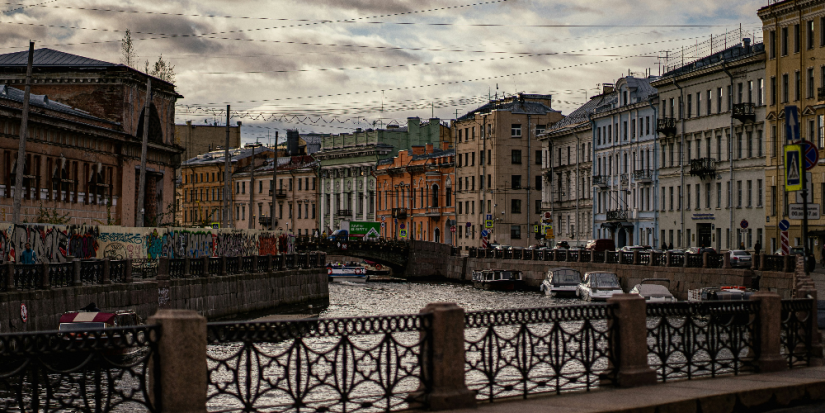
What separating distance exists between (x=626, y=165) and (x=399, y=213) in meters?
38.2

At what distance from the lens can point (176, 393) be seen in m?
10.6

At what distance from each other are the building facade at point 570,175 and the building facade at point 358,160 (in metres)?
24.7

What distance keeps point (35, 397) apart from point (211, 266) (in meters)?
36.2

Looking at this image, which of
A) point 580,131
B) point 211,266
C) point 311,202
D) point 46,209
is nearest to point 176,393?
point 211,266

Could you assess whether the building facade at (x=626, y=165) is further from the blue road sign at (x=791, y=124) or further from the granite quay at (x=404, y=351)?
the granite quay at (x=404, y=351)

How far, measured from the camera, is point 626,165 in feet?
273

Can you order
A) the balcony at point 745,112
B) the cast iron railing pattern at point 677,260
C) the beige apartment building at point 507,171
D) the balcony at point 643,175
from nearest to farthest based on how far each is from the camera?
the cast iron railing pattern at point 677,260 → the balcony at point 745,112 → the balcony at point 643,175 → the beige apartment building at point 507,171

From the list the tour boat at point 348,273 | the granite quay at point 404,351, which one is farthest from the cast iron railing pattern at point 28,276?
the tour boat at point 348,273

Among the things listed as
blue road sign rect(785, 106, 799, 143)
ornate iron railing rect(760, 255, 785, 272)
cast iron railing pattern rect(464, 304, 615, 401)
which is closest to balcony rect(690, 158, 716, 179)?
ornate iron railing rect(760, 255, 785, 272)

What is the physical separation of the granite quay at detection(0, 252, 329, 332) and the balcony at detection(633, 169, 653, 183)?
24876 millimetres

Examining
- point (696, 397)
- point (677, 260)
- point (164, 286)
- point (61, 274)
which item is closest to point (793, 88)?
point (677, 260)

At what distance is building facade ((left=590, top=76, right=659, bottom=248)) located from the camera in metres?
78.9

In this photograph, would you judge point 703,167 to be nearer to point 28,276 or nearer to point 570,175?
point 570,175

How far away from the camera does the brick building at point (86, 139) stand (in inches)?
2031
